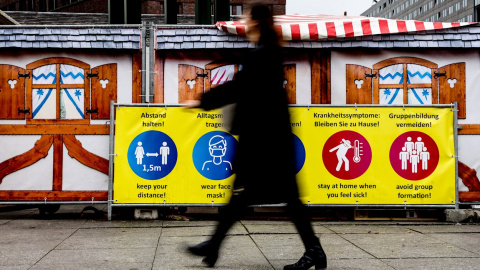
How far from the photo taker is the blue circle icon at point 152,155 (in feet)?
27.3

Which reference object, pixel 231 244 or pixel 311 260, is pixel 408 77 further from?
pixel 311 260

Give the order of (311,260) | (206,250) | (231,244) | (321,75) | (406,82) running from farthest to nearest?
(321,75)
(406,82)
(231,244)
(311,260)
(206,250)

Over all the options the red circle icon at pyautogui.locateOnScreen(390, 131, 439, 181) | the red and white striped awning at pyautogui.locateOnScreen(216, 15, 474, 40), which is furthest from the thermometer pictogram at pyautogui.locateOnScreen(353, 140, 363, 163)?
the red and white striped awning at pyautogui.locateOnScreen(216, 15, 474, 40)

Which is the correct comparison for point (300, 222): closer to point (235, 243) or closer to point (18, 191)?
point (235, 243)

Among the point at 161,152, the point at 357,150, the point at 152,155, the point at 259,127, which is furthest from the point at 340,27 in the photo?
the point at 259,127

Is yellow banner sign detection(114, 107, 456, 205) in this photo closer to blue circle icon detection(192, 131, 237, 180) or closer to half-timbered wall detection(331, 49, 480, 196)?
blue circle icon detection(192, 131, 237, 180)

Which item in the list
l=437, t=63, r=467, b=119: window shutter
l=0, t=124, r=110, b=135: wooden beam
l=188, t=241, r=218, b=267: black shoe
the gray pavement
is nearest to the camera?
l=188, t=241, r=218, b=267: black shoe

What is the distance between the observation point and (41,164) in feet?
29.2

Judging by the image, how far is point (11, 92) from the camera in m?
9.10

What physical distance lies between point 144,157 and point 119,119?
2.17ft

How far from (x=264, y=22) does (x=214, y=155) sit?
150 inches

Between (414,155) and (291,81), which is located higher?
(291,81)

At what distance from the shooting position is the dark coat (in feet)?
15.6

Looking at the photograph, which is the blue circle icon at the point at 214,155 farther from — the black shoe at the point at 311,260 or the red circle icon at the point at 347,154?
the black shoe at the point at 311,260
